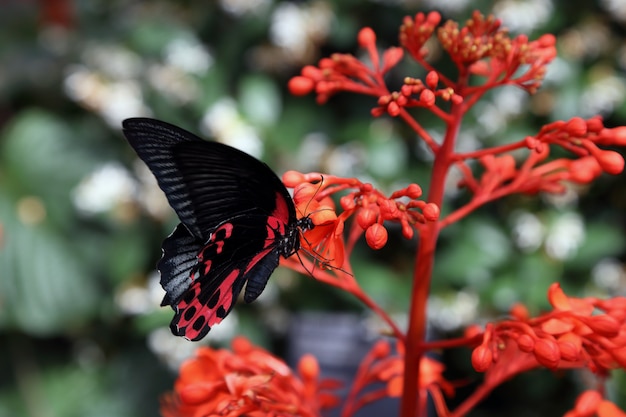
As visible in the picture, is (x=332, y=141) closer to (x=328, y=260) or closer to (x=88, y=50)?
(x=88, y=50)

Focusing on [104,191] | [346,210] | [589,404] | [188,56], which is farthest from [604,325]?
[188,56]

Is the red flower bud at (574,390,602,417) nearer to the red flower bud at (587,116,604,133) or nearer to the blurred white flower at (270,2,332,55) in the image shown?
the red flower bud at (587,116,604,133)

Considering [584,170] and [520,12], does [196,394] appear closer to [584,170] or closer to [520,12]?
[584,170]

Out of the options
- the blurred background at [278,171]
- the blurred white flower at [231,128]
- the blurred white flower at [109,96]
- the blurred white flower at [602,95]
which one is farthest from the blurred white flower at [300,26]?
the blurred white flower at [602,95]

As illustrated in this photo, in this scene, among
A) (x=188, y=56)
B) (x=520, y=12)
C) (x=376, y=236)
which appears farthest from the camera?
(x=188, y=56)

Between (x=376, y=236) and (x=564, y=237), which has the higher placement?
(x=376, y=236)

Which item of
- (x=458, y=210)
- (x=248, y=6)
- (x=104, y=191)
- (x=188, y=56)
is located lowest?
(x=104, y=191)

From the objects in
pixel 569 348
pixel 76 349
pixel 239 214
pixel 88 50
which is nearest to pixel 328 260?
pixel 239 214
